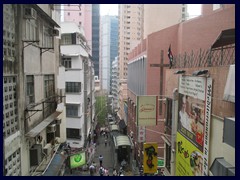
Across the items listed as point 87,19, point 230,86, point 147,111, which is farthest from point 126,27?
point 230,86

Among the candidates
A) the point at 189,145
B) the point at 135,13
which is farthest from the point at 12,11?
the point at 135,13

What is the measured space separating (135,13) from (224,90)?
140ft

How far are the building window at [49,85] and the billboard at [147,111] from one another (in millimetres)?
3232

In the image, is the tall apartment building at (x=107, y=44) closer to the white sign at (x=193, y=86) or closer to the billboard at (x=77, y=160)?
the billboard at (x=77, y=160)

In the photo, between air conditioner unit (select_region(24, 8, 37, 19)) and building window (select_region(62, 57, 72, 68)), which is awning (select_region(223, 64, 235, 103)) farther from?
building window (select_region(62, 57, 72, 68))

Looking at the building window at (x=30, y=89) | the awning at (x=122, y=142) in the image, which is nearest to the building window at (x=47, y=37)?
the building window at (x=30, y=89)

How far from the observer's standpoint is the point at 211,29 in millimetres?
13570

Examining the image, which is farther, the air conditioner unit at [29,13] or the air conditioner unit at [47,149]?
the air conditioner unit at [47,149]

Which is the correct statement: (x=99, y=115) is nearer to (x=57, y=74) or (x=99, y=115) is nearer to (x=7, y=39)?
(x=57, y=74)

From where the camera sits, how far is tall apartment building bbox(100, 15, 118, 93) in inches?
2441

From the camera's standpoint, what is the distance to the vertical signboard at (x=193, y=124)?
674 cm

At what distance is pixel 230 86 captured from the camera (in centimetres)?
538

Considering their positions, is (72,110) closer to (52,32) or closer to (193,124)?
(52,32)

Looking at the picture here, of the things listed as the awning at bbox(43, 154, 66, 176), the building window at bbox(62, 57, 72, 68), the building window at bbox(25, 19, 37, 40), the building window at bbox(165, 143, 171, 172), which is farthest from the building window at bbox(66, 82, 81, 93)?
the building window at bbox(25, 19, 37, 40)
